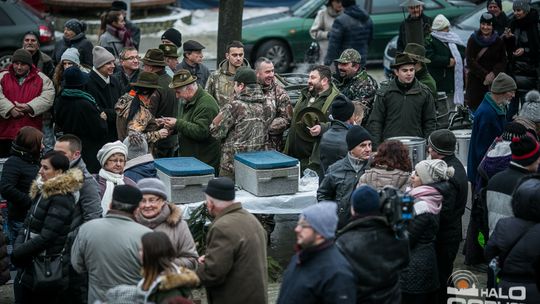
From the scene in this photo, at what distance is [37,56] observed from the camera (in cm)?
1372

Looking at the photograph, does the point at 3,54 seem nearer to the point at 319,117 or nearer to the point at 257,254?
the point at 319,117

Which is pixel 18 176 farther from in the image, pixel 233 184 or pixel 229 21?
pixel 229 21

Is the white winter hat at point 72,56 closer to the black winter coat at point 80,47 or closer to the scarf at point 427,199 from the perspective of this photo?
the black winter coat at point 80,47

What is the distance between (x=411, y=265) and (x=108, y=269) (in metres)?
2.49

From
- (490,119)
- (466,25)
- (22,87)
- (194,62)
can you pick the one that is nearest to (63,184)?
(22,87)

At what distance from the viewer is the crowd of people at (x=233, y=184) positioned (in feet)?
22.6

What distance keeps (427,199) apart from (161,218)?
2.14 m

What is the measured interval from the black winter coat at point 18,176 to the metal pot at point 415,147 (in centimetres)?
355

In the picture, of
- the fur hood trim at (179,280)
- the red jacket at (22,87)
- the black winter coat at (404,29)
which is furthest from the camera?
the black winter coat at (404,29)

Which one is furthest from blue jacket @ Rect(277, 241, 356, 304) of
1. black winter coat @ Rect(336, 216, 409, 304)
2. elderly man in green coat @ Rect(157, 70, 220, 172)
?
elderly man in green coat @ Rect(157, 70, 220, 172)

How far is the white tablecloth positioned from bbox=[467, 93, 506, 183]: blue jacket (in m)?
1.92

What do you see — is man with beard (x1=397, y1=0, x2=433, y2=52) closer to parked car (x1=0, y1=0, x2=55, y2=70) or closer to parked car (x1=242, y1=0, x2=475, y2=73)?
parked car (x1=242, y1=0, x2=475, y2=73)

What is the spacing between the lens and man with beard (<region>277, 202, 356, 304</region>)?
251 inches

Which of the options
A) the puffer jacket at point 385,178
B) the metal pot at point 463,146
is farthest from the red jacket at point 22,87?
the puffer jacket at point 385,178
